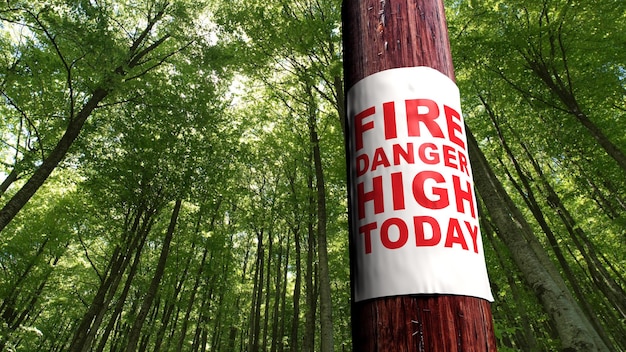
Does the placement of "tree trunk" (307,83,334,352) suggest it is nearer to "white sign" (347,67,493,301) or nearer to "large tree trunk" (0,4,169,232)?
"large tree trunk" (0,4,169,232)

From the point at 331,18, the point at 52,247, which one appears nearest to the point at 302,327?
the point at 52,247

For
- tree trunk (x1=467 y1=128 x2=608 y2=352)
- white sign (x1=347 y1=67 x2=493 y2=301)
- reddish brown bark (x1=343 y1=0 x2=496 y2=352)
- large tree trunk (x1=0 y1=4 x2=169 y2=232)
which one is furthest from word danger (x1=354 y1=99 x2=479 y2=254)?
large tree trunk (x1=0 y1=4 x2=169 y2=232)

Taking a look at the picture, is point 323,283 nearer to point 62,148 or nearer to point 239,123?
point 62,148

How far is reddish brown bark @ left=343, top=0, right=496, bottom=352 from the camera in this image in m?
1.08

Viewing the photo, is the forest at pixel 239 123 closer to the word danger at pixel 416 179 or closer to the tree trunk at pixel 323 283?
the tree trunk at pixel 323 283

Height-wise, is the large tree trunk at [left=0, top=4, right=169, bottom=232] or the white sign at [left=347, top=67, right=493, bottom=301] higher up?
the large tree trunk at [left=0, top=4, right=169, bottom=232]

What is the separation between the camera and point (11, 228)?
18922 mm

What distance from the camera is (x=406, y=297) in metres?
1.12

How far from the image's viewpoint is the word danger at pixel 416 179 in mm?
1169

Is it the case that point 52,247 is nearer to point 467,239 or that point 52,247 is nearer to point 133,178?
point 133,178

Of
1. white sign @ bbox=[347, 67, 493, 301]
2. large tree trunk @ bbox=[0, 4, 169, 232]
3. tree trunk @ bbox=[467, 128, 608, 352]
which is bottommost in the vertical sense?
white sign @ bbox=[347, 67, 493, 301]

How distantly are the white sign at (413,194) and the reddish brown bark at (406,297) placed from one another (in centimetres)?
4

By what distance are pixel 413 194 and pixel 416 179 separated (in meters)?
0.05

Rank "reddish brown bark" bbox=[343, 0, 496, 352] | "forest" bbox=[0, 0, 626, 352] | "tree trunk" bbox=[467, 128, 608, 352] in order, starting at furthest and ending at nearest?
1. "forest" bbox=[0, 0, 626, 352]
2. "tree trunk" bbox=[467, 128, 608, 352]
3. "reddish brown bark" bbox=[343, 0, 496, 352]
